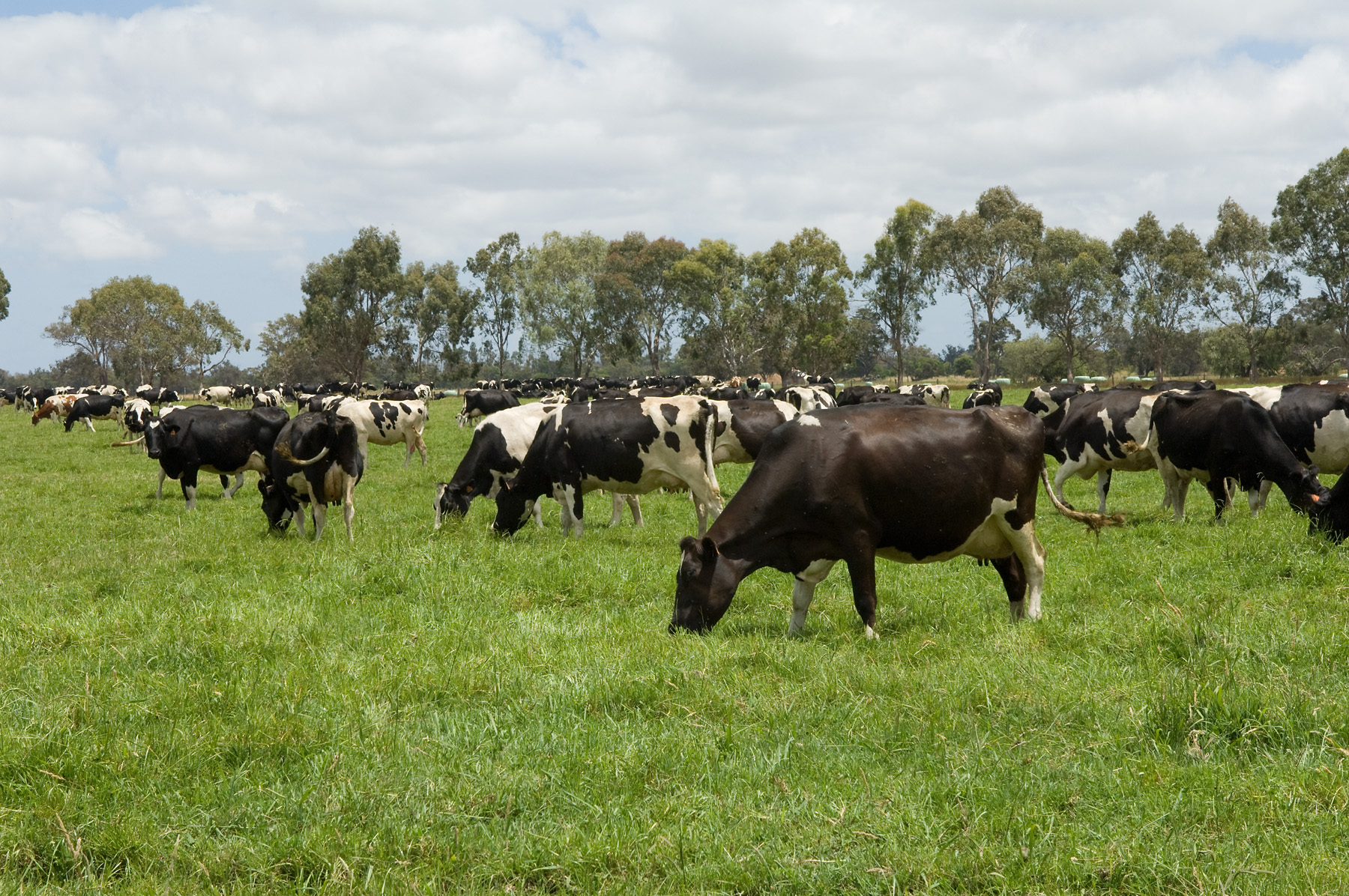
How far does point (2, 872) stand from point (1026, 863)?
4.44 m

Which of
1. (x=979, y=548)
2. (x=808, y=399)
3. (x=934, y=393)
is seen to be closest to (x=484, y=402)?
(x=808, y=399)

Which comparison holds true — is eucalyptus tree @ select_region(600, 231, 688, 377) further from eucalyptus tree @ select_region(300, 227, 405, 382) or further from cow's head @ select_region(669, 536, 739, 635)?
cow's head @ select_region(669, 536, 739, 635)

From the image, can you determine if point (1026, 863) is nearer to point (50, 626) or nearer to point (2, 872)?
point (2, 872)

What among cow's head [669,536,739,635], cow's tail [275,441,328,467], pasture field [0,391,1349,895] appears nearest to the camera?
pasture field [0,391,1349,895]

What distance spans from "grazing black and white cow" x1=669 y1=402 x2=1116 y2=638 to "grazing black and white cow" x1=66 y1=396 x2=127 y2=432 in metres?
42.4

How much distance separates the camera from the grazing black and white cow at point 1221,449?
13844 millimetres

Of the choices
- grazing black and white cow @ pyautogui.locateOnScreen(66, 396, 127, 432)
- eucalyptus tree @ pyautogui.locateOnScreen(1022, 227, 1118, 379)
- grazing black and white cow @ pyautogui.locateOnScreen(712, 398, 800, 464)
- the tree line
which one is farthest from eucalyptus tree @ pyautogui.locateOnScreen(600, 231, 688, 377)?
grazing black and white cow @ pyautogui.locateOnScreen(712, 398, 800, 464)

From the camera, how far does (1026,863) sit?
14.3 ft

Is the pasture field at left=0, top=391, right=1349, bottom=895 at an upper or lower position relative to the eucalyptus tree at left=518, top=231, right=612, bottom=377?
lower

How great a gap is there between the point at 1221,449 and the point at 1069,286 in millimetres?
67563

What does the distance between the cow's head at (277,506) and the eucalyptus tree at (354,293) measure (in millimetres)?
82305

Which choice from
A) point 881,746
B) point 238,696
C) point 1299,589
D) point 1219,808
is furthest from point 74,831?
point 1299,589

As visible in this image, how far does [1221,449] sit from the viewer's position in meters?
14.5

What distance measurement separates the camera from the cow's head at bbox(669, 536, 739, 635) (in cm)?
875
